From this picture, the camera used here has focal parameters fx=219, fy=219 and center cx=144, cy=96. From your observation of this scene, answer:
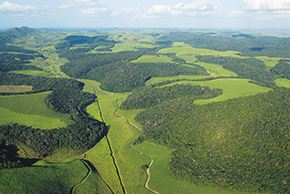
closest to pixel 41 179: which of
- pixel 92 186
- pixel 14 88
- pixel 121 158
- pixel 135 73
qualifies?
pixel 92 186

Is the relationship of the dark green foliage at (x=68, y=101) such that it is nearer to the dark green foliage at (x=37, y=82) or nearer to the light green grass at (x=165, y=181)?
the dark green foliage at (x=37, y=82)

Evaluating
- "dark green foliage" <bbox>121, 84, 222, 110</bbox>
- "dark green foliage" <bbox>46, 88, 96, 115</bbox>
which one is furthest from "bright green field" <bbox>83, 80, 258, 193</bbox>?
"dark green foliage" <bbox>46, 88, 96, 115</bbox>

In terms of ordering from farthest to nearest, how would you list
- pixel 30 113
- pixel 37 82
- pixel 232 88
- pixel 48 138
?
pixel 37 82, pixel 232 88, pixel 30 113, pixel 48 138

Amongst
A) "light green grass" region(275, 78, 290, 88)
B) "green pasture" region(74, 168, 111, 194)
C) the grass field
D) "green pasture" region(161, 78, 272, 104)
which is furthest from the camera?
"light green grass" region(275, 78, 290, 88)

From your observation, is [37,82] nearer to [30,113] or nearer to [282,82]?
[30,113]

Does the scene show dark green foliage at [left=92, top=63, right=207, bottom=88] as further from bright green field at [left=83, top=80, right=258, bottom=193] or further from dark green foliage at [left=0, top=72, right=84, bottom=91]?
bright green field at [left=83, top=80, right=258, bottom=193]

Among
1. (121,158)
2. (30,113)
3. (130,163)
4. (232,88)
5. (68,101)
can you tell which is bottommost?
(130,163)

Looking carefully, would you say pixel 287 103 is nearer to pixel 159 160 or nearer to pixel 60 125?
pixel 159 160

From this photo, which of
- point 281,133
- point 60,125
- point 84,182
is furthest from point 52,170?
point 281,133
